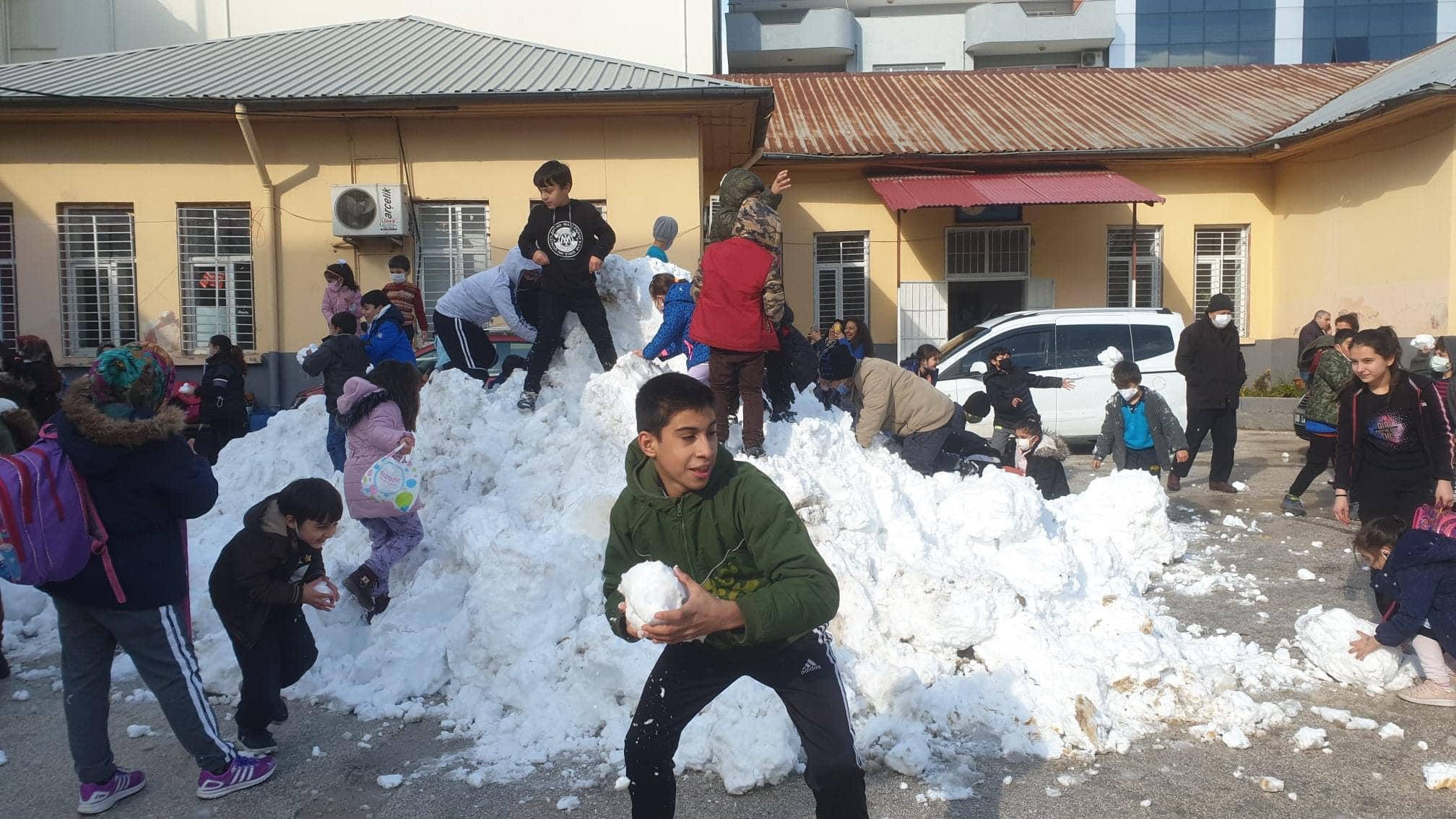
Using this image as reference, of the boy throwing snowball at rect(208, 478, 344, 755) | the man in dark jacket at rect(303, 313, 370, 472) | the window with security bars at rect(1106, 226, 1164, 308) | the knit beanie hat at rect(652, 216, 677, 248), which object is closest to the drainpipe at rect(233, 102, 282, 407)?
the man in dark jacket at rect(303, 313, 370, 472)

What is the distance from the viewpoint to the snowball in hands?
2.36 metres

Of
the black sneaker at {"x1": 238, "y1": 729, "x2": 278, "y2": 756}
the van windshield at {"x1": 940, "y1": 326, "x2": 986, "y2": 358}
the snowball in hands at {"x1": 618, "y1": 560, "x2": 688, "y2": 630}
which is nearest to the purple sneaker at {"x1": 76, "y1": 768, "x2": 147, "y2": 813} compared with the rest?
the black sneaker at {"x1": 238, "y1": 729, "x2": 278, "y2": 756}

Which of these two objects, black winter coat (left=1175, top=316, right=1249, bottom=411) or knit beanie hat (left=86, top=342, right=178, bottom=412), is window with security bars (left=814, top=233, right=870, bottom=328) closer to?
black winter coat (left=1175, top=316, right=1249, bottom=411)

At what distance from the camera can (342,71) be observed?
14000 mm

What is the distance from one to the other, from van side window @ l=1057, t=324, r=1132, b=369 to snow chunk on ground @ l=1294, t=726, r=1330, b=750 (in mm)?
8956

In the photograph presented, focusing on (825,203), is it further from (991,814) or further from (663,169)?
(991,814)

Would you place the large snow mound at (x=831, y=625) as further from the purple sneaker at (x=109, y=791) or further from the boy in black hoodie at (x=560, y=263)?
the purple sneaker at (x=109, y=791)

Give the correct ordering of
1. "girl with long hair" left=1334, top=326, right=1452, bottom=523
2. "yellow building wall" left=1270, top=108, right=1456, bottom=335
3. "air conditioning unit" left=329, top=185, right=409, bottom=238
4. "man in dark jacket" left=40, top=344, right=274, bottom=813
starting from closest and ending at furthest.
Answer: "man in dark jacket" left=40, top=344, right=274, bottom=813 → "girl with long hair" left=1334, top=326, right=1452, bottom=523 → "air conditioning unit" left=329, top=185, right=409, bottom=238 → "yellow building wall" left=1270, top=108, right=1456, bottom=335

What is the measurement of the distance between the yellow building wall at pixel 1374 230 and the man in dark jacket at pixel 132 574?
15761mm

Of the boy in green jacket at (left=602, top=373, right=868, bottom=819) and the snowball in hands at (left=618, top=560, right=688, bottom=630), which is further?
the boy in green jacket at (left=602, top=373, right=868, bottom=819)

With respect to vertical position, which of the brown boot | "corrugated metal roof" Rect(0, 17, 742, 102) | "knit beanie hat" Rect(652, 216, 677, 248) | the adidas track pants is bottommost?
the brown boot

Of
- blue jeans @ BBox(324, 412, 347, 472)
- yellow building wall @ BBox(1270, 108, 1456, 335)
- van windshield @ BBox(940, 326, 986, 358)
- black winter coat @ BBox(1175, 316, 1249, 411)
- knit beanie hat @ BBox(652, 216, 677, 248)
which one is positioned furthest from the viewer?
yellow building wall @ BBox(1270, 108, 1456, 335)

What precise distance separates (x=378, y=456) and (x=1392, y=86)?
1694 cm

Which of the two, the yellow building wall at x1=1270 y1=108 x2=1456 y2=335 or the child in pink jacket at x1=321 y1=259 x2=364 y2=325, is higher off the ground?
the yellow building wall at x1=1270 y1=108 x2=1456 y2=335
